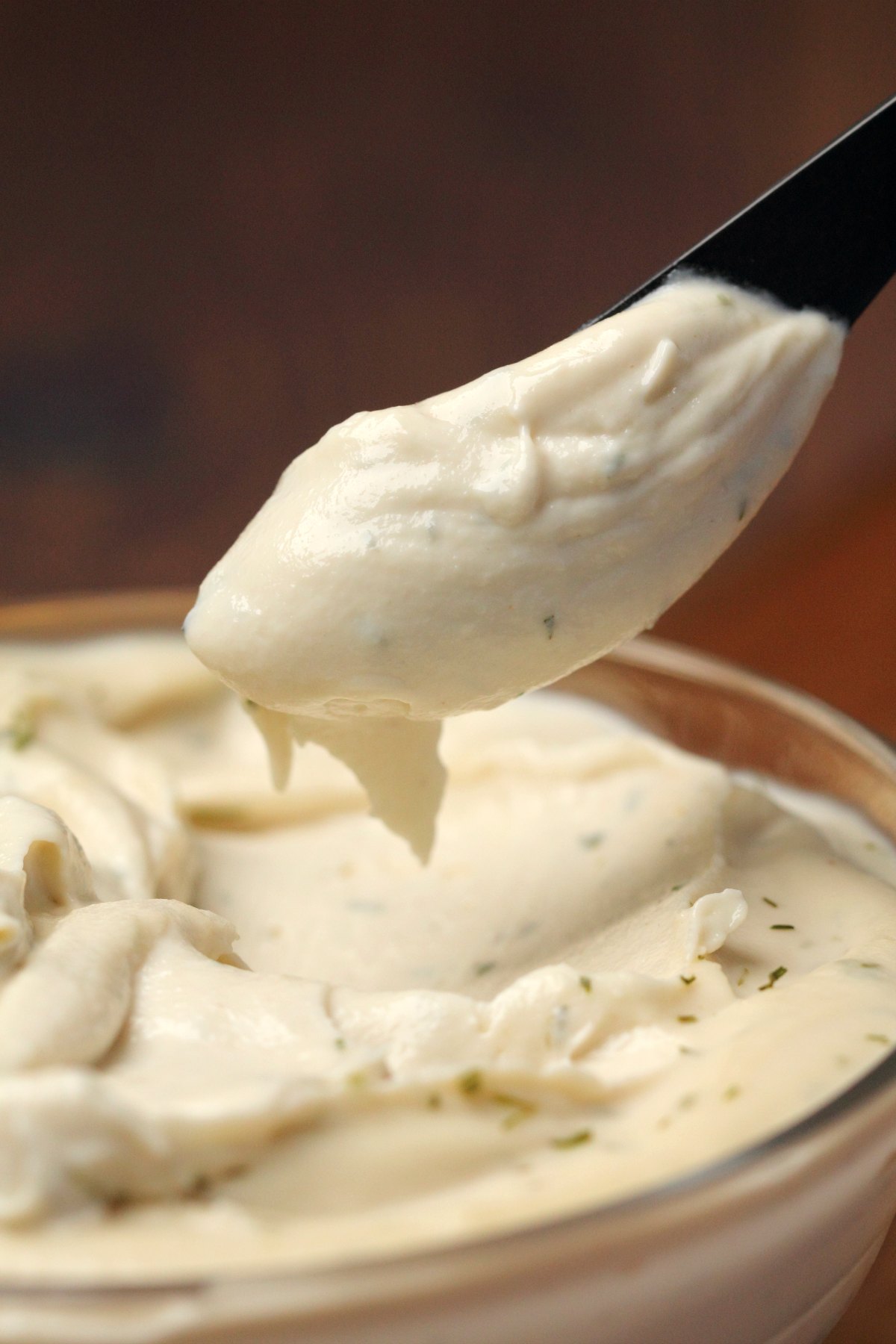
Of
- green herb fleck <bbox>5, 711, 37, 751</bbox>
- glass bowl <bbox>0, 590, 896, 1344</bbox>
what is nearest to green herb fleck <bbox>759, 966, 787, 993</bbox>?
glass bowl <bbox>0, 590, 896, 1344</bbox>

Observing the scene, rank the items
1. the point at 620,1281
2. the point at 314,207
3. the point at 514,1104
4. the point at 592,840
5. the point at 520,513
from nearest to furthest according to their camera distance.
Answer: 1. the point at 620,1281
2. the point at 514,1104
3. the point at 520,513
4. the point at 592,840
5. the point at 314,207

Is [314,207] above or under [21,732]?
above

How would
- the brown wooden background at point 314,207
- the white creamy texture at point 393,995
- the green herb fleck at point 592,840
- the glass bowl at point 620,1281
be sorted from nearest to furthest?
the glass bowl at point 620,1281 → the white creamy texture at point 393,995 → the green herb fleck at point 592,840 → the brown wooden background at point 314,207

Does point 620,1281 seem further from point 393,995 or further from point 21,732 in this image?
point 21,732

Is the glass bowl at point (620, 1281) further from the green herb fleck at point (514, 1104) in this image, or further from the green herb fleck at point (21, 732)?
the green herb fleck at point (21, 732)

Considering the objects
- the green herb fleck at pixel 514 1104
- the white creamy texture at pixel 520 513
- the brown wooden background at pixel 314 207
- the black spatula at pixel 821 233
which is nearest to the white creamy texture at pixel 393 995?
the green herb fleck at pixel 514 1104

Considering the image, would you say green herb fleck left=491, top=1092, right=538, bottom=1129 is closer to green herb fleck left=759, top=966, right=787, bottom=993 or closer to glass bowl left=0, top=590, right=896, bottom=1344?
glass bowl left=0, top=590, right=896, bottom=1344

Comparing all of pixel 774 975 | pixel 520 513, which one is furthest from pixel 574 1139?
pixel 520 513
